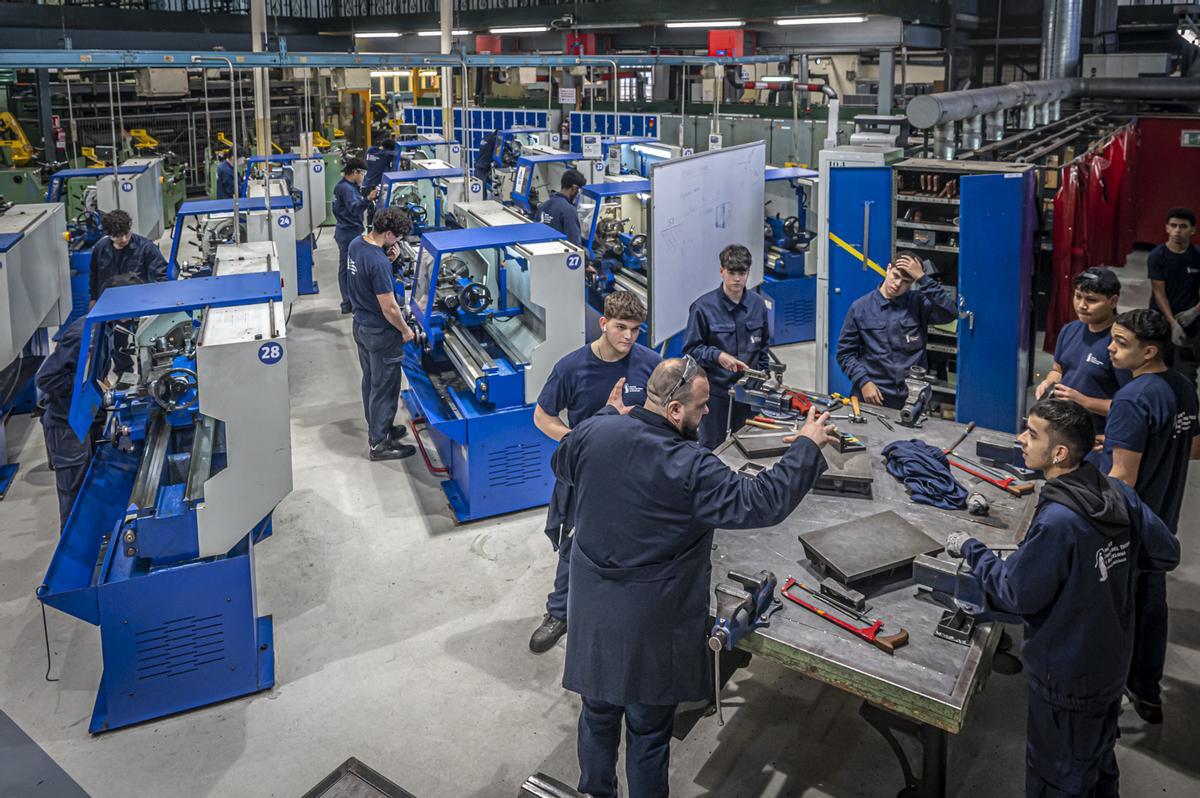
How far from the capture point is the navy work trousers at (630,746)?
2.87 metres

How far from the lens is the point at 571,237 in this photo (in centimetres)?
783

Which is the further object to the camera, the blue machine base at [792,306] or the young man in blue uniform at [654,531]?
the blue machine base at [792,306]

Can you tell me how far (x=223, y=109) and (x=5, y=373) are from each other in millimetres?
9859

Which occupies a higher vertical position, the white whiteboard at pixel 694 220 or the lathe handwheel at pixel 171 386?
the white whiteboard at pixel 694 220

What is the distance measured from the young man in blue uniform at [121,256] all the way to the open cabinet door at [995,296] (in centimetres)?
515

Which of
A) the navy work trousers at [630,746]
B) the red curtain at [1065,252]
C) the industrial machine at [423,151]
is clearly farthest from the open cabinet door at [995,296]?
the industrial machine at [423,151]

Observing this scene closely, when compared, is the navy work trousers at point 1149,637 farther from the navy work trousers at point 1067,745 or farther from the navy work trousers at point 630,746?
the navy work trousers at point 630,746

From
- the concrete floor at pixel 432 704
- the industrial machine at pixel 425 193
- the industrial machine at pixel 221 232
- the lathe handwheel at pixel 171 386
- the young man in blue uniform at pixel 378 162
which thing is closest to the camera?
the concrete floor at pixel 432 704

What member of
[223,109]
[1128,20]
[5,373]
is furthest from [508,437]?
[1128,20]

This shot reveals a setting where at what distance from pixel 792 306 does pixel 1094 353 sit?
4553mm

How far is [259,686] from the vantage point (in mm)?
3990

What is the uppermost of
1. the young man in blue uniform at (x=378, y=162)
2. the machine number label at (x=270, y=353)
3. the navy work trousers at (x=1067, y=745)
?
the young man in blue uniform at (x=378, y=162)

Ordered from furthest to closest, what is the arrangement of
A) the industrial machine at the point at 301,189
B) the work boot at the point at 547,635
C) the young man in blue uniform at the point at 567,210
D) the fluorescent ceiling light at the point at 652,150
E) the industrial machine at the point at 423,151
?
1. the industrial machine at the point at 423,151
2. the industrial machine at the point at 301,189
3. the fluorescent ceiling light at the point at 652,150
4. the young man in blue uniform at the point at 567,210
5. the work boot at the point at 547,635

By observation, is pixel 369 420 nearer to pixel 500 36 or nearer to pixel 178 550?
pixel 178 550
